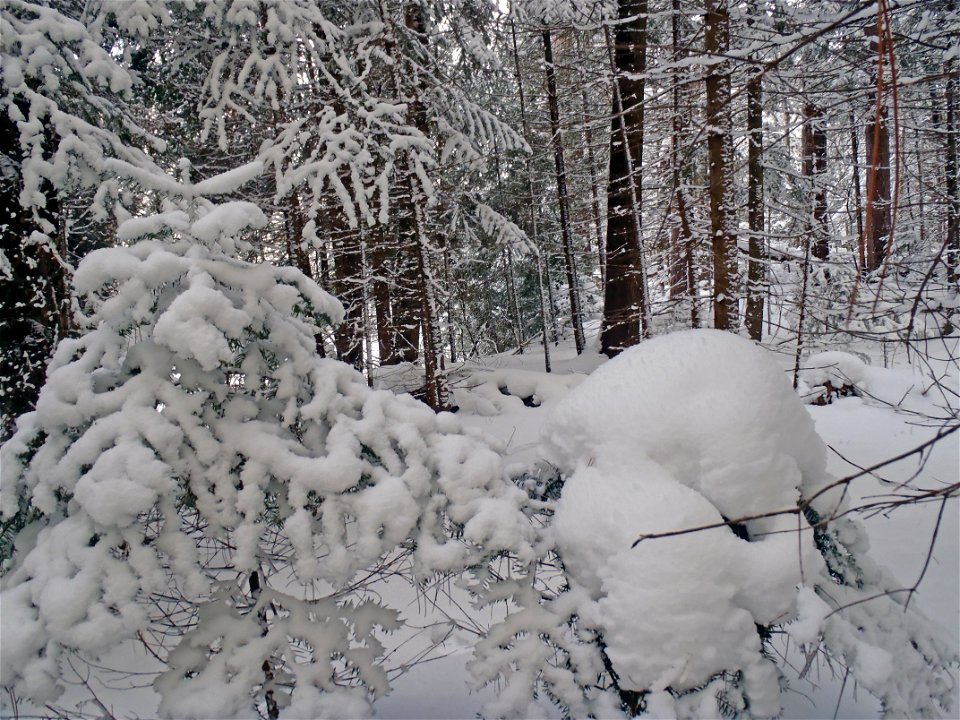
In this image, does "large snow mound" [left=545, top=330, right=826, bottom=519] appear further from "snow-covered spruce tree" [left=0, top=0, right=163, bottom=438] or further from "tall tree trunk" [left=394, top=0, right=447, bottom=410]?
"tall tree trunk" [left=394, top=0, right=447, bottom=410]

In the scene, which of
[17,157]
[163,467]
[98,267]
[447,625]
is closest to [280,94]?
[17,157]

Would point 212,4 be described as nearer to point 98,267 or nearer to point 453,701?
point 98,267

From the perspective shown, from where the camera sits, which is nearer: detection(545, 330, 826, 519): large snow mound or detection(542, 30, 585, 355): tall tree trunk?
detection(545, 330, 826, 519): large snow mound

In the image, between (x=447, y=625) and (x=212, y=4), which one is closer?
(x=447, y=625)

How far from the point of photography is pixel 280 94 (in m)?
8.66

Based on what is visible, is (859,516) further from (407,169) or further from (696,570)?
(407,169)

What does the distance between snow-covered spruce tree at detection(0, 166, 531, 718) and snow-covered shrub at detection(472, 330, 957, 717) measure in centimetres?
47

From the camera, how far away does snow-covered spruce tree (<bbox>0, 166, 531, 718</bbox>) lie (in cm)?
238

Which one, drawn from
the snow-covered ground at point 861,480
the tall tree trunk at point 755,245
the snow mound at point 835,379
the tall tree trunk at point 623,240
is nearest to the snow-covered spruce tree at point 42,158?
the snow-covered ground at point 861,480

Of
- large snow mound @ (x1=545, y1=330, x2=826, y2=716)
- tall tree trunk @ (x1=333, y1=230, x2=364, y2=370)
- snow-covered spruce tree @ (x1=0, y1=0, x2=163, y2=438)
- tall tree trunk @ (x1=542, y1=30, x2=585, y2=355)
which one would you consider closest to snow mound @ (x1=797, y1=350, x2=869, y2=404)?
tall tree trunk @ (x1=542, y1=30, x2=585, y2=355)

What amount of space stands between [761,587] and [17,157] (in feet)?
25.6

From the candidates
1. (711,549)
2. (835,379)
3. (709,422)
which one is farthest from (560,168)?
(711,549)

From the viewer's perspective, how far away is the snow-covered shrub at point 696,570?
8.30 ft

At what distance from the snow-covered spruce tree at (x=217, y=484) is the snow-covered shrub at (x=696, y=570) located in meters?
0.47
